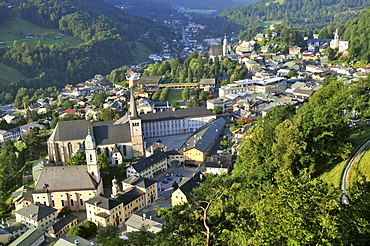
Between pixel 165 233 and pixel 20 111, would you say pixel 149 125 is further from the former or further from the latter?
pixel 20 111

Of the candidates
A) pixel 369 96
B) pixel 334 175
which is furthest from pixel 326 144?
pixel 369 96

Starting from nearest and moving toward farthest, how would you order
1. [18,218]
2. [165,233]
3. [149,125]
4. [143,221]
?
1. [165,233]
2. [143,221]
3. [18,218]
4. [149,125]

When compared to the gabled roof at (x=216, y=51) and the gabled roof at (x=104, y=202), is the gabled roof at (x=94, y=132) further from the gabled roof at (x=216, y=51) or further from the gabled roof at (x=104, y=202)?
the gabled roof at (x=216, y=51)

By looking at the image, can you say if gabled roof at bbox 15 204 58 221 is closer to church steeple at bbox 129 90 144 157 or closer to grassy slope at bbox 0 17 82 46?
church steeple at bbox 129 90 144 157

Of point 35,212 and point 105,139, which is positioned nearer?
point 35,212

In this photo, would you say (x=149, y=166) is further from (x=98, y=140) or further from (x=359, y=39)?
(x=359, y=39)

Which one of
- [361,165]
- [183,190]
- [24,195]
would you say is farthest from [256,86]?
[361,165]
